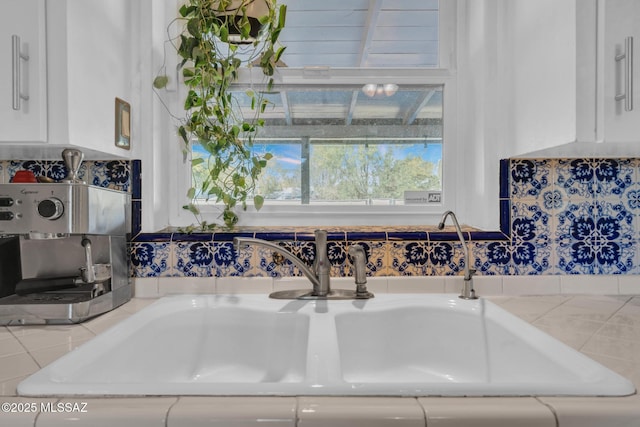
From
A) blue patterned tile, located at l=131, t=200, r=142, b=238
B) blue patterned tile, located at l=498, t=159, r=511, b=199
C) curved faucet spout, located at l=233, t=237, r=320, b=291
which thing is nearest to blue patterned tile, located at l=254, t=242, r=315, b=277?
curved faucet spout, located at l=233, t=237, r=320, b=291

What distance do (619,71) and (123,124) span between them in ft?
4.46

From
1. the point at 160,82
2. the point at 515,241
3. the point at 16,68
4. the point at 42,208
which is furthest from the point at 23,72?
the point at 515,241

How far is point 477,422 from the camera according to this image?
611mm

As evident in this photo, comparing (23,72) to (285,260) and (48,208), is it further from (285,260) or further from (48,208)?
(285,260)

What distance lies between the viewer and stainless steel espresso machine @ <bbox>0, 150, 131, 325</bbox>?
3.46 ft

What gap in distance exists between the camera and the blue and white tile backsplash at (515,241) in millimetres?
1452

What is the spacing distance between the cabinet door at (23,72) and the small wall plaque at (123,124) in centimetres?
28

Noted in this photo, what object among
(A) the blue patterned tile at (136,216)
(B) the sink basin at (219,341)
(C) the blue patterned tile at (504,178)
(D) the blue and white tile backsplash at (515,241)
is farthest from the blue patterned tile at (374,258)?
(A) the blue patterned tile at (136,216)

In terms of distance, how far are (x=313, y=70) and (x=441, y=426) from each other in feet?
4.46

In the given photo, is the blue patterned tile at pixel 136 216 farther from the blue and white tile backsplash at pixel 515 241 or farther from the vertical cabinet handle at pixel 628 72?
the vertical cabinet handle at pixel 628 72

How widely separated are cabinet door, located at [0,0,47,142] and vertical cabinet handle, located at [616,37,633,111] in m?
1.36

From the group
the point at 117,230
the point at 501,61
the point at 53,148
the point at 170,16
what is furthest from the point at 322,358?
the point at 170,16

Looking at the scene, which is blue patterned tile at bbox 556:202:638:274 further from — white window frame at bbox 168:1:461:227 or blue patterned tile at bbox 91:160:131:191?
blue patterned tile at bbox 91:160:131:191

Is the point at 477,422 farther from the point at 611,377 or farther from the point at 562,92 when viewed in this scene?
the point at 562,92
